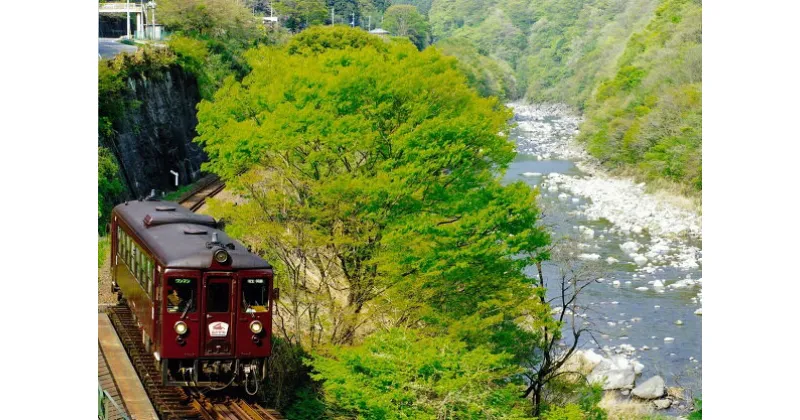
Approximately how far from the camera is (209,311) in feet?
44.9

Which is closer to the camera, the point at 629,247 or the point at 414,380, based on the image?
the point at 414,380

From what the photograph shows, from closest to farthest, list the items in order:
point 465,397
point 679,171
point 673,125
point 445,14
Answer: point 465,397
point 445,14
point 679,171
point 673,125

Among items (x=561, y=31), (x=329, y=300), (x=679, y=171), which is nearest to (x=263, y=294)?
(x=329, y=300)

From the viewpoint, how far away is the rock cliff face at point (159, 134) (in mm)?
21078

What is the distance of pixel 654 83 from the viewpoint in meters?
30.4

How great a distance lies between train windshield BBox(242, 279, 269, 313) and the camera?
13.8 metres

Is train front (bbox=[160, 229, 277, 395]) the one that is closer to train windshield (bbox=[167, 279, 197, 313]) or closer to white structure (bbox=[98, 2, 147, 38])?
train windshield (bbox=[167, 279, 197, 313])

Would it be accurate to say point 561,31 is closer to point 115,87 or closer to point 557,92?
point 557,92

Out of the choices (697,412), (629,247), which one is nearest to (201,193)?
(697,412)

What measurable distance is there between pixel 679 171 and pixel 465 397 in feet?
40.6

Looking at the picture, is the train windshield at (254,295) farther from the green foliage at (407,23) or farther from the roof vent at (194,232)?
the green foliage at (407,23)

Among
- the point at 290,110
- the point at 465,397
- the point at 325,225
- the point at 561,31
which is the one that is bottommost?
the point at 465,397

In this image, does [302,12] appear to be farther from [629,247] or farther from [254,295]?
[629,247]

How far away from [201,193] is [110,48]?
3.43 meters
